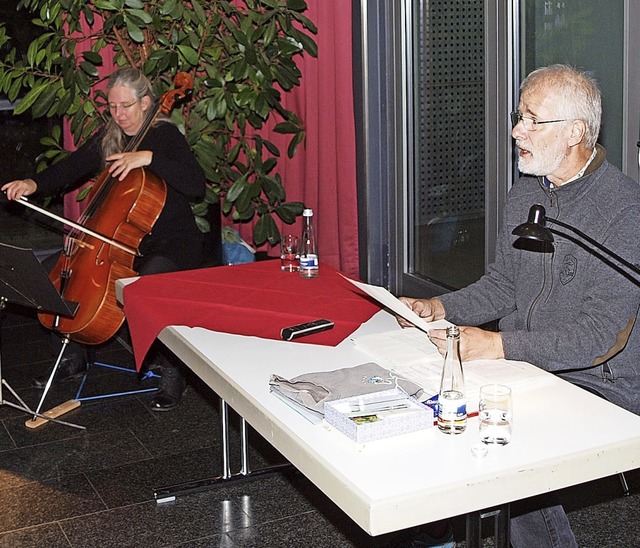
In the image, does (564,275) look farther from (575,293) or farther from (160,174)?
(160,174)

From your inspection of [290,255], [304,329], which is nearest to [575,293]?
[304,329]

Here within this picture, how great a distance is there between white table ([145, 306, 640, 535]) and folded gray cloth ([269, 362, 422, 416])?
3cm

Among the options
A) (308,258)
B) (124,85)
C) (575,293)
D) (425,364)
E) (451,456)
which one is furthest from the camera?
(124,85)

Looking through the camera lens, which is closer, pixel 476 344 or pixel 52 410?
pixel 476 344

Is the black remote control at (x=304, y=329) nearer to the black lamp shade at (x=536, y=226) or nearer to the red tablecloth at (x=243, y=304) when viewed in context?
the red tablecloth at (x=243, y=304)

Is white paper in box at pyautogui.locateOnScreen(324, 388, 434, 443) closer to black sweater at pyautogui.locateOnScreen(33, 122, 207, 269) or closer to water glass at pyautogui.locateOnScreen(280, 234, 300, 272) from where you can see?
water glass at pyautogui.locateOnScreen(280, 234, 300, 272)

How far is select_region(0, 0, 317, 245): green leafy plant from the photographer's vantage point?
4270 mm

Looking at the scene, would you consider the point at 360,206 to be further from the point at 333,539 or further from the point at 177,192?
the point at 333,539

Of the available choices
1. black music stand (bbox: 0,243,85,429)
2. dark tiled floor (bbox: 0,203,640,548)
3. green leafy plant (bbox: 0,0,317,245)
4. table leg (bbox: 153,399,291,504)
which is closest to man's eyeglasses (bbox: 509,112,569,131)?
dark tiled floor (bbox: 0,203,640,548)

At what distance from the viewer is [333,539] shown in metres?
2.69

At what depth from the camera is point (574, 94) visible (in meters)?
2.28

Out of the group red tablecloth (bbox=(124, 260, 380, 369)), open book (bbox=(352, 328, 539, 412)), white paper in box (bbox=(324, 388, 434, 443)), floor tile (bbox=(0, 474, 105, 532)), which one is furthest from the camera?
floor tile (bbox=(0, 474, 105, 532))

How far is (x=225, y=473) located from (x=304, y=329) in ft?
2.97

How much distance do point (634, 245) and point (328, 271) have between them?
1.03 m
